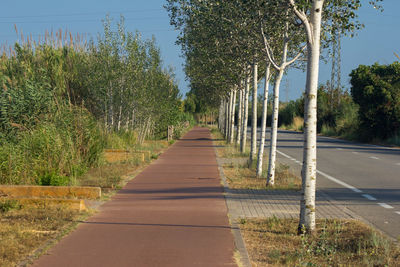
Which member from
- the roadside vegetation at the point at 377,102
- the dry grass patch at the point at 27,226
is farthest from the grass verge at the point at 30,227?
the roadside vegetation at the point at 377,102

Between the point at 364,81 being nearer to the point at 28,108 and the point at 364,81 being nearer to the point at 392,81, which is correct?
the point at 392,81

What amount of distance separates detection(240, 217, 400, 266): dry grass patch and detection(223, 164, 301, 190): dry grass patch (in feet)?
16.0

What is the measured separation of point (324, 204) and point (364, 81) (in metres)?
30.6

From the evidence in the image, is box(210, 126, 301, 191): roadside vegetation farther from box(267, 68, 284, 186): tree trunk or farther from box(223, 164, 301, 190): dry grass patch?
box(267, 68, 284, 186): tree trunk

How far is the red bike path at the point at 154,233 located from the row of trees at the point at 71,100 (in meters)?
2.37

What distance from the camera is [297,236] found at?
757 cm

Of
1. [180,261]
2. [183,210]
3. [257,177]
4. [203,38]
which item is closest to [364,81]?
[203,38]

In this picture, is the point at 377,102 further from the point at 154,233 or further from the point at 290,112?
the point at 290,112

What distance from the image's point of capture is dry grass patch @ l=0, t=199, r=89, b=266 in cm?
644

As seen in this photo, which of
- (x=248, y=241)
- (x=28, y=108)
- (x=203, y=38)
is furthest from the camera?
(x=203, y=38)

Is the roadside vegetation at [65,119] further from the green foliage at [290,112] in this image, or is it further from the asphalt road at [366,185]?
the green foliage at [290,112]

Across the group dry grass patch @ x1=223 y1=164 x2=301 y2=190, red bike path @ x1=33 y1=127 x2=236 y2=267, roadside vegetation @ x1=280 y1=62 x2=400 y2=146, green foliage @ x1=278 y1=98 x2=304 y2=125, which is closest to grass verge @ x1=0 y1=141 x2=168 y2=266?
red bike path @ x1=33 y1=127 x2=236 y2=267

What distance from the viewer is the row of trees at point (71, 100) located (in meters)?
13.2

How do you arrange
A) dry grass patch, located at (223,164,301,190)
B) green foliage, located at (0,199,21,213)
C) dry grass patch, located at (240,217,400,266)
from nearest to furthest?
dry grass patch, located at (240,217,400,266), green foliage, located at (0,199,21,213), dry grass patch, located at (223,164,301,190)
